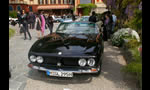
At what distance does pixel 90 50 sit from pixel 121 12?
250 inches

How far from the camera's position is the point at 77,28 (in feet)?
15.9

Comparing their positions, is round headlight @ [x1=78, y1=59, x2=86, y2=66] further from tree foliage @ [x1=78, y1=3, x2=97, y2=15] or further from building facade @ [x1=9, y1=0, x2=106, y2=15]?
building facade @ [x1=9, y1=0, x2=106, y2=15]

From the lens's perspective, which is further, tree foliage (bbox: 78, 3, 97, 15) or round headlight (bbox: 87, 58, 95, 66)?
tree foliage (bbox: 78, 3, 97, 15)

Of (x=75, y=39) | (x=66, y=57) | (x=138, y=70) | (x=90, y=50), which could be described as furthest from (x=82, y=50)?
(x=138, y=70)

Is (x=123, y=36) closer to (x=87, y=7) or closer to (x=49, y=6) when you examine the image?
(x=87, y=7)

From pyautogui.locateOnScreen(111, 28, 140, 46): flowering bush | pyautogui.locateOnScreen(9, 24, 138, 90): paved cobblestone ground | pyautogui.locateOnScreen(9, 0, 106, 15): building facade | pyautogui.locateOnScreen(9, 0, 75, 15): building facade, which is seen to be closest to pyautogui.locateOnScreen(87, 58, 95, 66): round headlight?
pyautogui.locateOnScreen(9, 24, 138, 90): paved cobblestone ground

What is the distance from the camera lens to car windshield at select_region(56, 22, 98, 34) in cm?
470

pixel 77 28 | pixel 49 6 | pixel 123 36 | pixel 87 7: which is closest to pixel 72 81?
pixel 77 28

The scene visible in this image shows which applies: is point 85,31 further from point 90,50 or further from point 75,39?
point 90,50

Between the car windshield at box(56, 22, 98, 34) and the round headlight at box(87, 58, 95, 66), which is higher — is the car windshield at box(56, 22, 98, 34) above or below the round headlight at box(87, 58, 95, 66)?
above

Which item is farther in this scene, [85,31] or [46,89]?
[85,31]

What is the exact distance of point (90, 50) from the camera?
3271 mm

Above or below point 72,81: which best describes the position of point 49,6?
above
